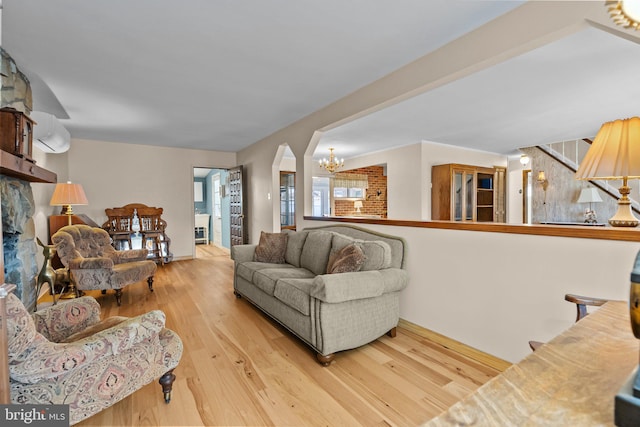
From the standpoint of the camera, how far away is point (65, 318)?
6.07 feet

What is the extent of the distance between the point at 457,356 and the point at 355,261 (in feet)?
3.52

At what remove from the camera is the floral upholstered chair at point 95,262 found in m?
3.43

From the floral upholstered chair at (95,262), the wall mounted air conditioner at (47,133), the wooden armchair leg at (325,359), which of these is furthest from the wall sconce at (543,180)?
the wall mounted air conditioner at (47,133)

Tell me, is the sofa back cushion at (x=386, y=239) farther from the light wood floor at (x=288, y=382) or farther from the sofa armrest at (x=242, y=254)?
the sofa armrest at (x=242, y=254)

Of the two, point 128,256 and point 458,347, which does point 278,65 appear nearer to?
point 458,347

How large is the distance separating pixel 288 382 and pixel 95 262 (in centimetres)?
275

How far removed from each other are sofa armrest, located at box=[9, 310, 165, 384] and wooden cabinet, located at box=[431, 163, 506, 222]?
523cm

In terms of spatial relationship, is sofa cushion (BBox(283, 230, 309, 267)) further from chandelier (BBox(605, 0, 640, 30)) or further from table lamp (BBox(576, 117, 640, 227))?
chandelier (BBox(605, 0, 640, 30))

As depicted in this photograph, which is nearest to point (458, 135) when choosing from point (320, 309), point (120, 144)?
point (320, 309)

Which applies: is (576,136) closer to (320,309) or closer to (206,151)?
(320,309)

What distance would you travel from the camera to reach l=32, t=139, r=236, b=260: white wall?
219 inches

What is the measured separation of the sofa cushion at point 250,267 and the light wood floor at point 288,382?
50 cm

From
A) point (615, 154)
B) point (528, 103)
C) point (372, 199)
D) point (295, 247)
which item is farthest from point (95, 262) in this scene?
point (372, 199)

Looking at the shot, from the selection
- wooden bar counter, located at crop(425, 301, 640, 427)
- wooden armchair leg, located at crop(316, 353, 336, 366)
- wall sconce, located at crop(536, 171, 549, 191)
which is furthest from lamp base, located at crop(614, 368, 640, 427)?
wall sconce, located at crop(536, 171, 549, 191)
